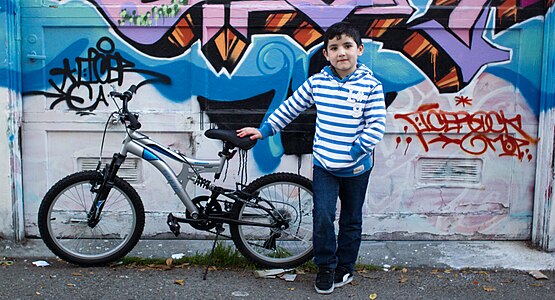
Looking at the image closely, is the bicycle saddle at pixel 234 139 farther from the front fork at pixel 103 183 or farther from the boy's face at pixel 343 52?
the boy's face at pixel 343 52

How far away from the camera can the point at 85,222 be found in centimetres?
505

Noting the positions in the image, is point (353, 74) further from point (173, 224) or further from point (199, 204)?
point (173, 224)

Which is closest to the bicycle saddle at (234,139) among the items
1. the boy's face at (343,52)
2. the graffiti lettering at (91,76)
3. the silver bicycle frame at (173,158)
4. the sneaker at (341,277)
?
the silver bicycle frame at (173,158)

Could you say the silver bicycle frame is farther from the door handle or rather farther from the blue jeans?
the door handle

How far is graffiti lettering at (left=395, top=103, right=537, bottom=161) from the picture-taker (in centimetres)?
547

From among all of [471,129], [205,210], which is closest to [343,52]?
[205,210]

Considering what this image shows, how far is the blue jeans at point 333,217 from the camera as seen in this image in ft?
14.7

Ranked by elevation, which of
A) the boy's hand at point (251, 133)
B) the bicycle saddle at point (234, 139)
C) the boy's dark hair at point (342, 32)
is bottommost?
the bicycle saddle at point (234, 139)

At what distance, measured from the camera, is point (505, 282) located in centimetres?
484

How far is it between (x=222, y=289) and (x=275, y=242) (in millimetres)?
596

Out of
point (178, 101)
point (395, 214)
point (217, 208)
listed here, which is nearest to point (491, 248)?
point (395, 214)

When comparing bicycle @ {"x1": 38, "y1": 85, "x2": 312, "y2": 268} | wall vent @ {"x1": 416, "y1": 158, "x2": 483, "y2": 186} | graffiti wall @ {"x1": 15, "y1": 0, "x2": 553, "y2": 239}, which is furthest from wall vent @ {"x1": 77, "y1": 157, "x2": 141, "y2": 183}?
wall vent @ {"x1": 416, "y1": 158, "x2": 483, "y2": 186}

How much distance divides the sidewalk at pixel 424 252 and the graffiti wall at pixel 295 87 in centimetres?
13

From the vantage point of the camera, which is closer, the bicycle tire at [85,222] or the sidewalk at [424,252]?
the bicycle tire at [85,222]
